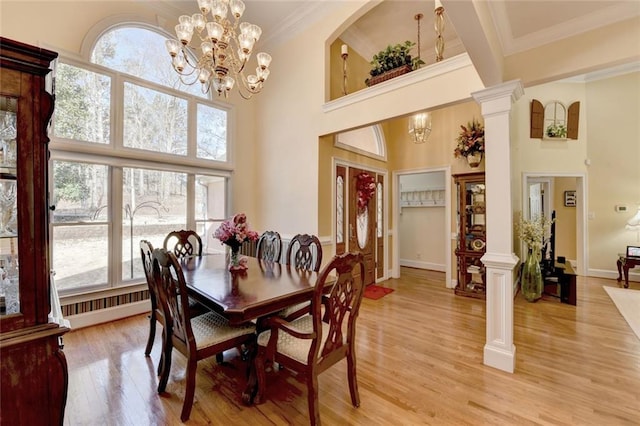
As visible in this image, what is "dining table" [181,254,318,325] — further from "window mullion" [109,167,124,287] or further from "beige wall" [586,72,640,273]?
"beige wall" [586,72,640,273]

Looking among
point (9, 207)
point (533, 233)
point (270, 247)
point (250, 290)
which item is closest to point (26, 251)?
point (9, 207)

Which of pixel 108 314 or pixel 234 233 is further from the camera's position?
pixel 108 314

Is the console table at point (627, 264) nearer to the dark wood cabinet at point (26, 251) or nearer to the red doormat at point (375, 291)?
the red doormat at point (375, 291)

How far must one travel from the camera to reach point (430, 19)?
4.10 metres

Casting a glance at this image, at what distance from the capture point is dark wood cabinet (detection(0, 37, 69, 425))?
1039 mm

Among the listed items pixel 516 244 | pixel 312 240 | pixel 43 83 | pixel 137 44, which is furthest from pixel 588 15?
pixel 137 44

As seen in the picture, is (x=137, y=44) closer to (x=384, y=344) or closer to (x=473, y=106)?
(x=384, y=344)

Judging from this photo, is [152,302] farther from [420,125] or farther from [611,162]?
[611,162]

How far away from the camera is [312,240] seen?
9.28 feet

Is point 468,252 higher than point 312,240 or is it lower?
lower

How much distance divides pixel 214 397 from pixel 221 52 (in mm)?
2755

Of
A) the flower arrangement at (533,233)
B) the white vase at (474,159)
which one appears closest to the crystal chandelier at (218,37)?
the white vase at (474,159)

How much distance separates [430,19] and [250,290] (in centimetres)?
462

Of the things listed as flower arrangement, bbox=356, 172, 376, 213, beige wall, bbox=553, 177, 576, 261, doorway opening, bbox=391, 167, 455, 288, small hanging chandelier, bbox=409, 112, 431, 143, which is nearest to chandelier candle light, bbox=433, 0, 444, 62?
small hanging chandelier, bbox=409, 112, 431, 143
